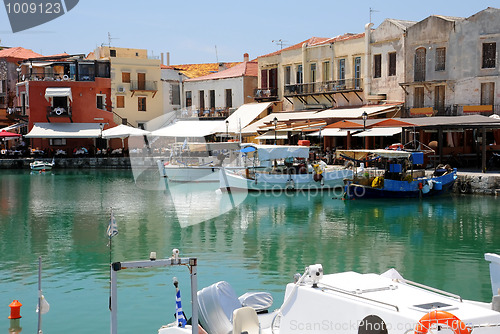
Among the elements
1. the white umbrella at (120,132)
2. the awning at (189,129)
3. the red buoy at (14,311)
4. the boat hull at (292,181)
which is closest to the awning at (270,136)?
the awning at (189,129)

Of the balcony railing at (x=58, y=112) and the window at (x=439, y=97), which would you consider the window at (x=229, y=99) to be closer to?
the balcony railing at (x=58, y=112)

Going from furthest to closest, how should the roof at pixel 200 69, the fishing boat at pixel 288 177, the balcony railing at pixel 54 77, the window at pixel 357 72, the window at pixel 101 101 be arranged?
the roof at pixel 200 69
the window at pixel 101 101
the balcony railing at pixel 54 77
the window at pixel 357 72
the fishing boat at pixel 288 177

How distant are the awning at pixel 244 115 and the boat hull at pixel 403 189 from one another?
17.6 m

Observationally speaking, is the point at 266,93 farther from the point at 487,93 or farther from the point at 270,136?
the point at 487,93

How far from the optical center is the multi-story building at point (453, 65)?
114ft

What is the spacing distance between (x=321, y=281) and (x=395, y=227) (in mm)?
15068

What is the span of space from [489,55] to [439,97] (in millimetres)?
3510

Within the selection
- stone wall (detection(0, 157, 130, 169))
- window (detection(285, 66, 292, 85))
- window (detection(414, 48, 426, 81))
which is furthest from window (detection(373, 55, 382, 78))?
stone wall (detection(0, 157, 130, 169))

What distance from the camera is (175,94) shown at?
58750 mm

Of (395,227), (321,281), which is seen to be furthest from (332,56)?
(321,281)

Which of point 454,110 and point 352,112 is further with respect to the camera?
point 352,112

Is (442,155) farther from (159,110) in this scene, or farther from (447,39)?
(159,110)

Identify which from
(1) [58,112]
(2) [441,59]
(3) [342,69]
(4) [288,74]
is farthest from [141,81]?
(2) [441,59]

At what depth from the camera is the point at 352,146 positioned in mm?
39344
